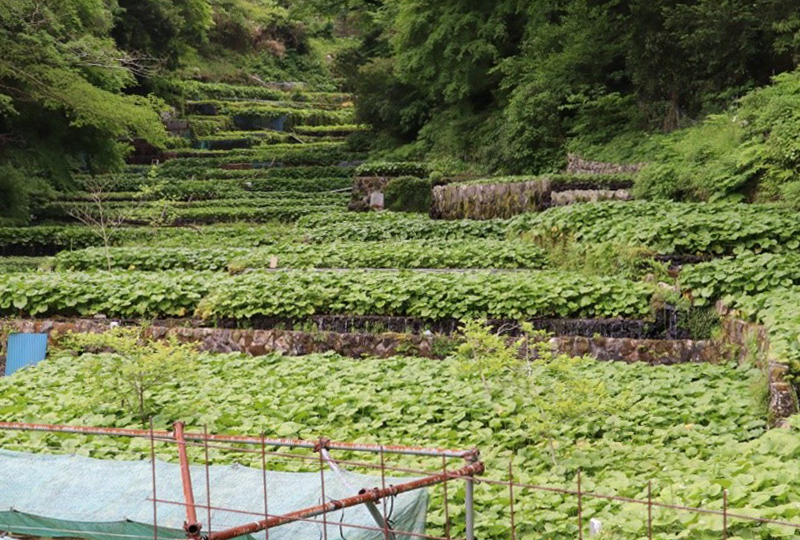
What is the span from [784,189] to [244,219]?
17.1 m

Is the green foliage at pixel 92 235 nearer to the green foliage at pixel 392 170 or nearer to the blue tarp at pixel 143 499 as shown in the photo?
the green foliage at pixel 392 170

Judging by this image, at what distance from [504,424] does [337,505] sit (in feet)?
13.2

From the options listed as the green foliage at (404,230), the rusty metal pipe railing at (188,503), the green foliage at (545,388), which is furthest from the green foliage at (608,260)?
the rusty metal pipe railing at (188,503)

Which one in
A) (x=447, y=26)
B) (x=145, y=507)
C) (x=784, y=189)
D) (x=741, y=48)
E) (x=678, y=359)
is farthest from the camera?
(x=447, y=26)

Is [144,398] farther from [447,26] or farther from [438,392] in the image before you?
[447,26]

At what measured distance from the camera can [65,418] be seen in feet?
31.2

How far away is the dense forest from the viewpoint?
19172 mm

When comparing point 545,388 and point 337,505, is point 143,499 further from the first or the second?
point 545,388

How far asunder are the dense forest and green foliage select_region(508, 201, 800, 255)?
1.36m

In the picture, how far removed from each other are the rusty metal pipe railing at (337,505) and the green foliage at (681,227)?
352 inches

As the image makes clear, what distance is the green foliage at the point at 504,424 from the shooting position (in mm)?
6082

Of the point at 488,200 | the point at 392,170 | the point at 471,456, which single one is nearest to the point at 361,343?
the point at 471,456

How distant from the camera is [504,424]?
28.5ft

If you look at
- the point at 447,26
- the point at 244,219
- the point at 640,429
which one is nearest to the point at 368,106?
the point at 447,26
